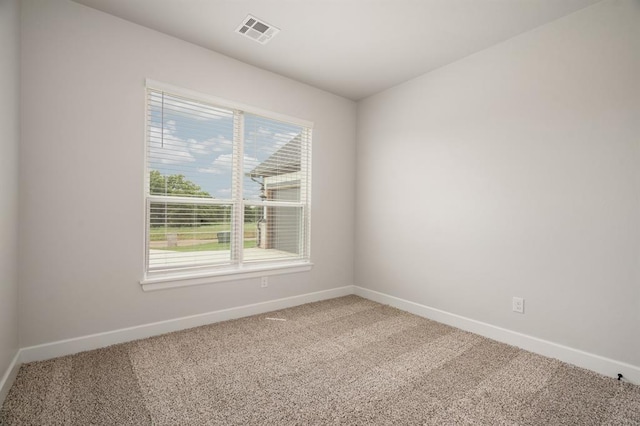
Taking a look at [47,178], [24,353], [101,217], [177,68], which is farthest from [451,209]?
[24,353]

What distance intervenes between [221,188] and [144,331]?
4.75 feet

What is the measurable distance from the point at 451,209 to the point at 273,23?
2.39 meters

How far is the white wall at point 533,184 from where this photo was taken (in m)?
2.09

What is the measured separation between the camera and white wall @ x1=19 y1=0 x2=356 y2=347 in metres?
2.15

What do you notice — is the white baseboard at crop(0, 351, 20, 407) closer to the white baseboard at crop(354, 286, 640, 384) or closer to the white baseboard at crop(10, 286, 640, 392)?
the white baseboard at crop(10, 286, 640, 392)

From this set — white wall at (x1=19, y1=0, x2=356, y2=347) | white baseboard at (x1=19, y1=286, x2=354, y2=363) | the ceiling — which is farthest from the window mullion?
the ceiling

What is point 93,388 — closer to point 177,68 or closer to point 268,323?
point 268,323

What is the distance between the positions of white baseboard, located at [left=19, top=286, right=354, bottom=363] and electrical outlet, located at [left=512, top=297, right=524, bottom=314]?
2.12m

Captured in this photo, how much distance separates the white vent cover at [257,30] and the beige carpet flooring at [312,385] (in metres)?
2.66

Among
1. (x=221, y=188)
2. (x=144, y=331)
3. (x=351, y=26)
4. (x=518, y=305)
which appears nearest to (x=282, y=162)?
(x=221, y=188)

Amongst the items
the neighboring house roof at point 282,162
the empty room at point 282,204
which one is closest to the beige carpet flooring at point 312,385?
the empty room at point 282,204

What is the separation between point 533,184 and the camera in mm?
2494

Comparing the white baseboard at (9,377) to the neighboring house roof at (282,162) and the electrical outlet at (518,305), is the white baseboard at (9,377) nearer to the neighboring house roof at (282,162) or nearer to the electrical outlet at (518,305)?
the neighboring house roof at (282,162)

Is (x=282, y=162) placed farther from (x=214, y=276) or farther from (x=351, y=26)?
(x=351, y=26)
